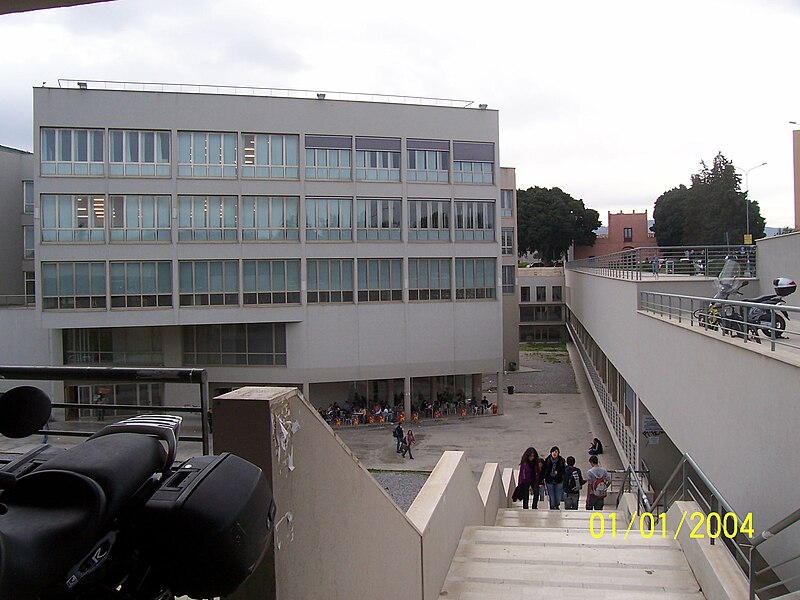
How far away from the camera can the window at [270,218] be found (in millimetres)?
28094

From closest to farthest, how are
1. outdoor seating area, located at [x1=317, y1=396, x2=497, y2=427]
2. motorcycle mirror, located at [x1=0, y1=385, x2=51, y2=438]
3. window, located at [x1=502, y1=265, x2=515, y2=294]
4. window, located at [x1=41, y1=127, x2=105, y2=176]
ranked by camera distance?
motorcycle mirror, located at [x1=0, y1=385, x2=51, y2=438]
window, located at [x1=41, y1=127, x2=105, y2=176]
outdoor seating area, located at [x1=317, y1=396, x2=497, y2=427]
window, located at [x1=502, y1=265, x2=515, y2=294]

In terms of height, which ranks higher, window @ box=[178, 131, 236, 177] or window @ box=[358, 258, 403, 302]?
window @ box=[178, 131, 236, 177]

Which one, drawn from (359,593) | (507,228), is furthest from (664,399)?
(507,228)

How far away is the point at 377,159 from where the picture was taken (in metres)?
29.3

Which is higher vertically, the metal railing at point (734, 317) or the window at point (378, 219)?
the window at point (378, 219)

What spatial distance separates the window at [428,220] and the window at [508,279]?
12.3 meters

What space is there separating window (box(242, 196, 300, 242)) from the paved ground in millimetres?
8935

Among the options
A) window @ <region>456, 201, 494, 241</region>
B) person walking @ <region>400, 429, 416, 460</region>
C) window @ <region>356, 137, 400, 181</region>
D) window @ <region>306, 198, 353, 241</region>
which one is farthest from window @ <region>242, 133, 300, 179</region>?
person walking @ <region>400, 429, 416, 460</region>

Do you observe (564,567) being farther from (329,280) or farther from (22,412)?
(329,280)

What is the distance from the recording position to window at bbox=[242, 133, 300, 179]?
92.1 feet

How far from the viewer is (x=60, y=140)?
87.6ft

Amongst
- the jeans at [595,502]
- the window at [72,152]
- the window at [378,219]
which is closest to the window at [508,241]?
the window at [378,219]

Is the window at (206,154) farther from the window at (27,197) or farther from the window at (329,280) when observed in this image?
the window at (27,197)

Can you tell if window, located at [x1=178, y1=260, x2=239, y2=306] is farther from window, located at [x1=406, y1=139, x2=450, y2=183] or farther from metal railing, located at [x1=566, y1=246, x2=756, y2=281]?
metal railing, located at [x1=566, y1=246, x2=756, y2=281]
